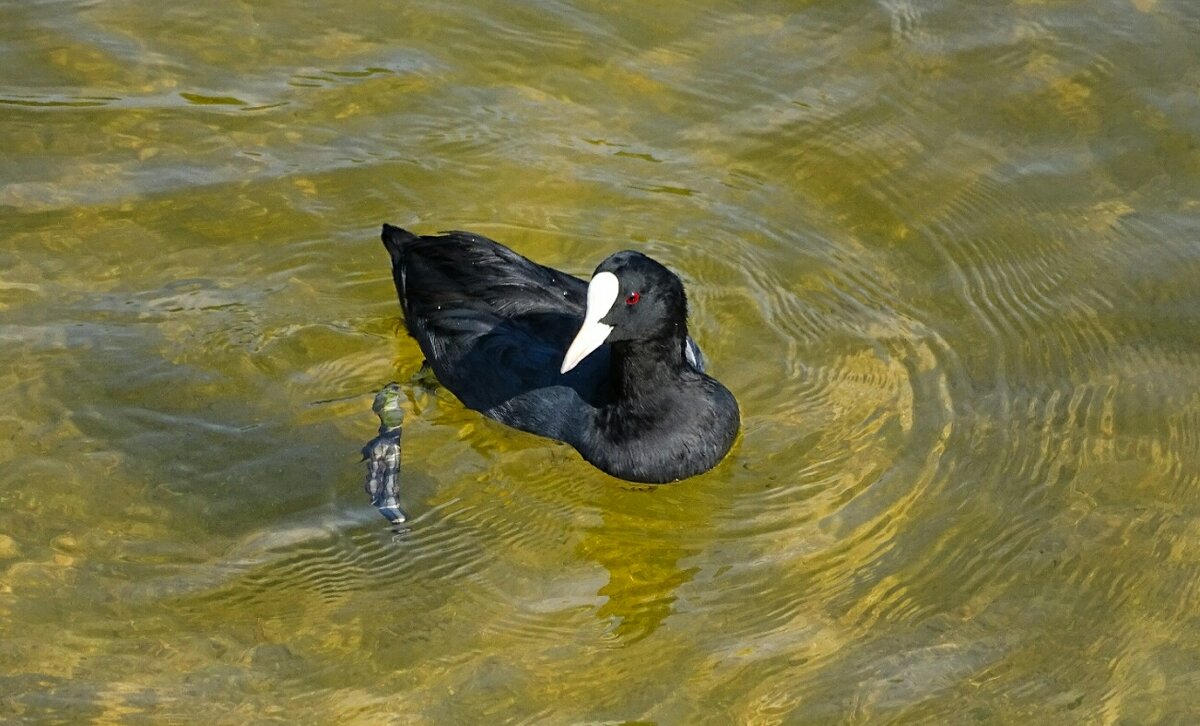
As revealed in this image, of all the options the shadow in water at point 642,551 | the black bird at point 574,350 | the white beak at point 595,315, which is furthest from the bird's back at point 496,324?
the white beak at point 595,315

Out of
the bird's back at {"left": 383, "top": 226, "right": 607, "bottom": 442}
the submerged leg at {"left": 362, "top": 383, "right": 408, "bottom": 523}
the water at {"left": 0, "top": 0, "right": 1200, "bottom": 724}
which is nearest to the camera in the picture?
the water at {"left": 0, "top": 0, "right": 1200, "bottom": 724}

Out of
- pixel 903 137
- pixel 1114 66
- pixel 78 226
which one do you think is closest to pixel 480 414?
pixel 78 226

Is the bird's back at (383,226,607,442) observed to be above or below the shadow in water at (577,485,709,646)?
above

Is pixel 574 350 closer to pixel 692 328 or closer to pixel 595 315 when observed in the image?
pixel 595 315

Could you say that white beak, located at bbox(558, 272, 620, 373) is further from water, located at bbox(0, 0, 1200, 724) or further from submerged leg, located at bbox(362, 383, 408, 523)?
submerged leg, located at bbox(362, 383, 408, 523)

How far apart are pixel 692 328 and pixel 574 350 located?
1184mm

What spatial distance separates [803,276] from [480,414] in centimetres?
150

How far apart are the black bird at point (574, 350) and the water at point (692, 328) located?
0.15m

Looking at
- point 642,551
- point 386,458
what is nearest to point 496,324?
point 386,458

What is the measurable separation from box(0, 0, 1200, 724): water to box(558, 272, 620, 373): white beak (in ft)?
2.00

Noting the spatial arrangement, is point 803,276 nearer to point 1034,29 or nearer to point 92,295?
point 1034,29

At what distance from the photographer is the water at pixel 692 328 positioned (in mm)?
4559

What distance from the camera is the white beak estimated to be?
497 centimetres

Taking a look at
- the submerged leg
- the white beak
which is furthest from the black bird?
the submerged leg
